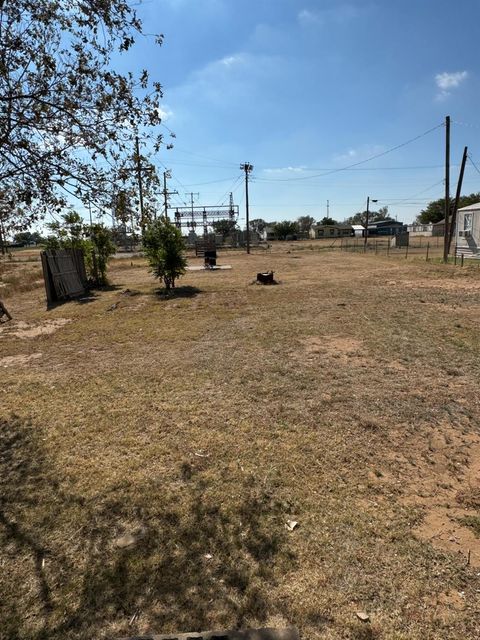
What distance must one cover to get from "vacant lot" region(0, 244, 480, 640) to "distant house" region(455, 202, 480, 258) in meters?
18.7

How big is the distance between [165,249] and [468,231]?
18.6 meters

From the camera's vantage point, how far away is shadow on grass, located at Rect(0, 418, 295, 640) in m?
2.09

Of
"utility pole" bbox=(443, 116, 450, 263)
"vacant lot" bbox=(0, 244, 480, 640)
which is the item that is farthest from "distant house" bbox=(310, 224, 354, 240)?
"vacant lot" bbox=(0, 244, 480, 640)

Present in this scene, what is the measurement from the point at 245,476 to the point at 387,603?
4.58ft

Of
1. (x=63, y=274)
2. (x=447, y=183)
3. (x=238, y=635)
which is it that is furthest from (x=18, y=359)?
(x=447, y=183)

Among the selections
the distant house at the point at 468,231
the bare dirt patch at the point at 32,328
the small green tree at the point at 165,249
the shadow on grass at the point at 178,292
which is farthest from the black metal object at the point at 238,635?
the distant house at the point at 468,231

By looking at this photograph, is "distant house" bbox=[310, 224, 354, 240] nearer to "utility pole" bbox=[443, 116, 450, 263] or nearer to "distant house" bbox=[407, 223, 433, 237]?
"distant house" bbox=[407, 223, 433, 237]

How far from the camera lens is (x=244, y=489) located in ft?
10.2

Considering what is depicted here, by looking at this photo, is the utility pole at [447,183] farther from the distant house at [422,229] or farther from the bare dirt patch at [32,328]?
the distant house at [422,229]

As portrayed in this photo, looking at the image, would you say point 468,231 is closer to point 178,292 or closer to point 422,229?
point 178,292

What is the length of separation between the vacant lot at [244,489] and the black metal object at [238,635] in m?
0.08

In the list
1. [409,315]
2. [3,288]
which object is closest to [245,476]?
[409,315]

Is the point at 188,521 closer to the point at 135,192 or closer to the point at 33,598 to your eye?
the point at 33,598

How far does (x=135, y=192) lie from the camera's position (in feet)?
11.4
